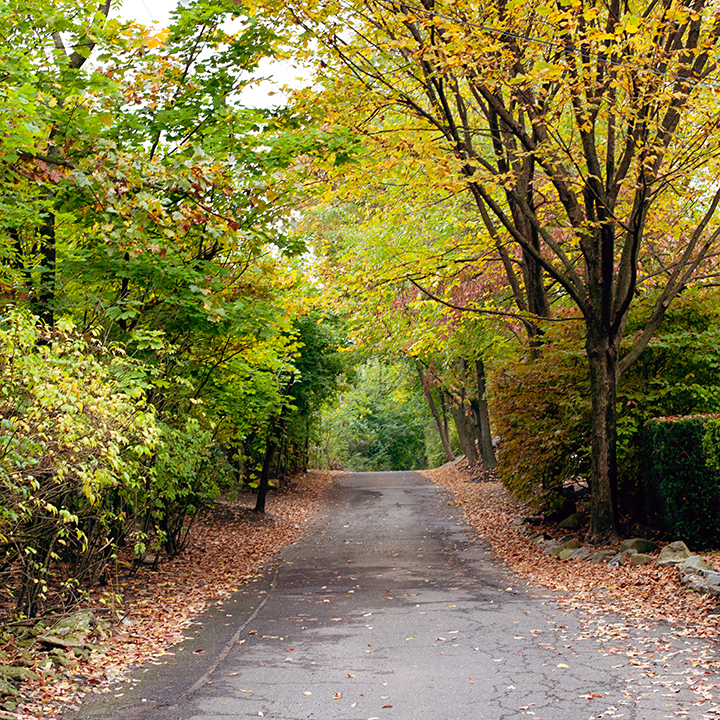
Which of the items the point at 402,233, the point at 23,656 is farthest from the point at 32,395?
the point at 402,233

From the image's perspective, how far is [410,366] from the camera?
2988 centimetres

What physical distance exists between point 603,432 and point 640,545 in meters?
1.72

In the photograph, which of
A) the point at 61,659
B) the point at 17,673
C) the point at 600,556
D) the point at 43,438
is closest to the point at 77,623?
the point at 61,659

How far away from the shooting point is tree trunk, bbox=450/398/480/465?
96.3 feet

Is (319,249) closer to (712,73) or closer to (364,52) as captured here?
(364,52)

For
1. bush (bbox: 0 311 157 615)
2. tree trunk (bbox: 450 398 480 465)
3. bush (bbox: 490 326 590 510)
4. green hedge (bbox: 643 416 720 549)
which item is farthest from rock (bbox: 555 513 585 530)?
tree trunk (bbox: 450 398 480 465)

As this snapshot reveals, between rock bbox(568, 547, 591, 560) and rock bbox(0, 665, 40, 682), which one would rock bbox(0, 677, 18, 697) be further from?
rock bbox(568, 547, 591, 560)

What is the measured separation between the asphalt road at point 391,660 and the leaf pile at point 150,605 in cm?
27

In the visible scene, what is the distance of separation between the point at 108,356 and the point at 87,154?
2.23 meters

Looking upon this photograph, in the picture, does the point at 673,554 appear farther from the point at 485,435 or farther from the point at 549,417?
the point at 485,435

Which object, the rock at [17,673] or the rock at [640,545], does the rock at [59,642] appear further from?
the rock at [640,545]

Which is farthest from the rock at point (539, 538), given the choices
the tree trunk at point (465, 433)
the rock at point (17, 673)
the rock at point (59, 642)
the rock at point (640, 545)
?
the tree trunk at point (465, 433)

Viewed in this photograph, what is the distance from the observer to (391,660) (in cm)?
632

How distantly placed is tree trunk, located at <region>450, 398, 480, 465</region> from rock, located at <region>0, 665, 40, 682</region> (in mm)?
23967
